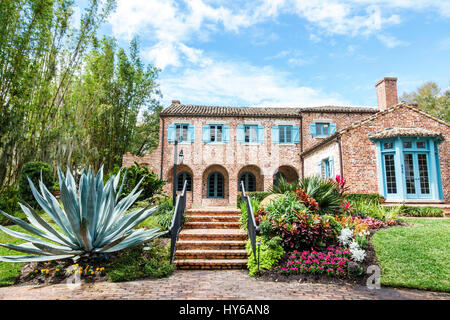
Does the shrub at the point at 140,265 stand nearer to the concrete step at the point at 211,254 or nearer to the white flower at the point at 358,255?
the concrete step at the point at 211,254

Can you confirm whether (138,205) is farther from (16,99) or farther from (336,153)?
(336,153)

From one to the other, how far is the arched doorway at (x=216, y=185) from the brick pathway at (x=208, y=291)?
13408 millimetres

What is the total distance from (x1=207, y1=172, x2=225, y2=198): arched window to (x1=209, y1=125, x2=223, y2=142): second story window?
Answer: 96.3 inches

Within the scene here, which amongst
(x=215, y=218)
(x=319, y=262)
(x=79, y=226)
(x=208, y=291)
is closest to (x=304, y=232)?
(x=319, y=262)

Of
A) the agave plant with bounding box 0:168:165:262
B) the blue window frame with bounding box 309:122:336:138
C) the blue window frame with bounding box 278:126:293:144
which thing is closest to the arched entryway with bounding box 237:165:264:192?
the blue window frame with bounding box 278:126:293:144

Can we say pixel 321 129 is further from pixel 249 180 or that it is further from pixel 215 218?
pixel 215 218

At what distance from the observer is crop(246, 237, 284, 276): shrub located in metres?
5.67

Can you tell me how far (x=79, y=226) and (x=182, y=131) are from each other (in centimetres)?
1323

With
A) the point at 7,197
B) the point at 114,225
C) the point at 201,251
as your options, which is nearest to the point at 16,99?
the point at 7,197

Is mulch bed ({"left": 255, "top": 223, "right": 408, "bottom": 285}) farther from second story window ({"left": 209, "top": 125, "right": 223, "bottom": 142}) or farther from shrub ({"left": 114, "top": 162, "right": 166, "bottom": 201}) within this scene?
second story window ({"left": 209, "top": 125, "right": 223, "bottom": 142})

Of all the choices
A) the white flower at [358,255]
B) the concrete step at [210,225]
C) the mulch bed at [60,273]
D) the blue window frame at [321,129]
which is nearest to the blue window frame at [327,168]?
the blue window frame at [321,129]

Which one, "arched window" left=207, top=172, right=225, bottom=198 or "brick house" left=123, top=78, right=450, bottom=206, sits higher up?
"brick house" left=123, top=78, right=450, bottom=206

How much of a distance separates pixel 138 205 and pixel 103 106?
900 cm

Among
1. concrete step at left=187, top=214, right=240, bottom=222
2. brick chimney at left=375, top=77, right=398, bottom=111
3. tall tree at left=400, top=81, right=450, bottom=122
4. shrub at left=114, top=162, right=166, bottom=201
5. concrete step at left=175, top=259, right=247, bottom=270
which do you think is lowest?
concrete step at left=175, top=259, right=247, bottom=270
